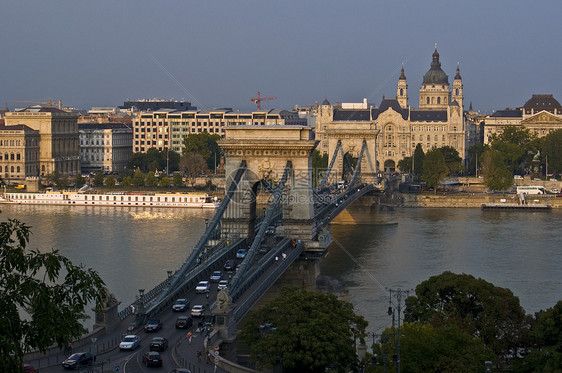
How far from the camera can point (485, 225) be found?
150 feet

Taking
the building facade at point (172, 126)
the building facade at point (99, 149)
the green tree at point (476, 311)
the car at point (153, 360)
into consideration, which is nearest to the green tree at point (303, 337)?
the car at point (153, 360)

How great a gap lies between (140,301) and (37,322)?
8.64 meters

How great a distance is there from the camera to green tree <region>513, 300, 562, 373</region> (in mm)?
17047

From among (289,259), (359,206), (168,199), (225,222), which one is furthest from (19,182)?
(289,259)

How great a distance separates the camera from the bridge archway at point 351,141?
170 ft

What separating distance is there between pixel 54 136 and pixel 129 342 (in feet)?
173

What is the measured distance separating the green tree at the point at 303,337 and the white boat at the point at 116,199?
35800 mm

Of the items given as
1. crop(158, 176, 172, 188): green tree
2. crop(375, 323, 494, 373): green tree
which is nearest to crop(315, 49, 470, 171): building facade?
crop(158, 176, 172, 188): green tree

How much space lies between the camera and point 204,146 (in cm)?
6806

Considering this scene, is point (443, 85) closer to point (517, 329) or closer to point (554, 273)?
point (554, 273)

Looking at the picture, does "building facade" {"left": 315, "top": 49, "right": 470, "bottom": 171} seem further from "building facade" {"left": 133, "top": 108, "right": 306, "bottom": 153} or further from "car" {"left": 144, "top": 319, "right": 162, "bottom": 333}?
"car" {"left": 144, "top": 319, "right": 162, "bottom": 333}

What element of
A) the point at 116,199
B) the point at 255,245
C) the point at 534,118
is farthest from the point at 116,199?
the point at 534,118

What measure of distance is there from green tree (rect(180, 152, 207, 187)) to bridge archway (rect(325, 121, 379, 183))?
1289cm

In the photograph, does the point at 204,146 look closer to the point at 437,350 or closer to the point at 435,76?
the point at 435,76
